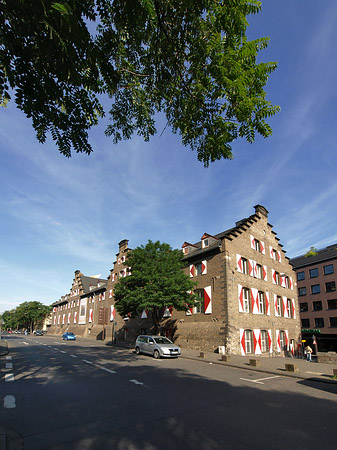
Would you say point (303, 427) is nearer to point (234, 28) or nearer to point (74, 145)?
point (74, 145)

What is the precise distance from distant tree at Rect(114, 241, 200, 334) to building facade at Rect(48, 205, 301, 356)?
1.56 meters

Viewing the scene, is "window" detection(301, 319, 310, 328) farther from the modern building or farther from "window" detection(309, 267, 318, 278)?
"window" detection(309, 267, 318, 278)

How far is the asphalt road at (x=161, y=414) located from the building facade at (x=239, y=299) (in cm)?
1178

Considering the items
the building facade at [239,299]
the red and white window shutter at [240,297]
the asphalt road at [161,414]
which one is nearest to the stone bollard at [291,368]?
the asphalt road at [161,414]

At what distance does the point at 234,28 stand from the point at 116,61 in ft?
7.44

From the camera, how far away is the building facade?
22234 mm

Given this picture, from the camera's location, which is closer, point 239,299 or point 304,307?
point 239,299

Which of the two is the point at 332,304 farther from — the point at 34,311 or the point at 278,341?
the point at 34,311

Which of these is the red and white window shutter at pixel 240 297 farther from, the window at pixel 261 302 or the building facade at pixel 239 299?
the window at pixel 261 302

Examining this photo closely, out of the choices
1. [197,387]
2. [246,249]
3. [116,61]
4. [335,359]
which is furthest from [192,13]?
[246,249]

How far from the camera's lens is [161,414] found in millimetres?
6176

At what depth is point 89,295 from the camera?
49469mm

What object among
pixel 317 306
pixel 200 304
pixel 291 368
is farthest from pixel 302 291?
pixel 291 368

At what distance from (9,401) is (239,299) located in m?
19.1
